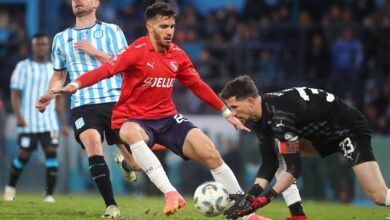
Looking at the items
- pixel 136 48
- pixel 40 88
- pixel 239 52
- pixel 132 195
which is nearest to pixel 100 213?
pixel 136 48

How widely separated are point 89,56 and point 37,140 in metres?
4.69

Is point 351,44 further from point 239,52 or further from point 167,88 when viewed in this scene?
point 167,88

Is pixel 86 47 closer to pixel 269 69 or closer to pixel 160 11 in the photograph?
pixel 160 11

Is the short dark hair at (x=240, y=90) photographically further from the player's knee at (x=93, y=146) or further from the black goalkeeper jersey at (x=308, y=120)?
the player's knee at (x=93, y=146)

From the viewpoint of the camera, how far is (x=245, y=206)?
9.44 m

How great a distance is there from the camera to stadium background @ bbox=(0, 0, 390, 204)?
19750 millimetres

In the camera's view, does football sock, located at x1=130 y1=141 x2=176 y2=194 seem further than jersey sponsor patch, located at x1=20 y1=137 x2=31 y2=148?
No

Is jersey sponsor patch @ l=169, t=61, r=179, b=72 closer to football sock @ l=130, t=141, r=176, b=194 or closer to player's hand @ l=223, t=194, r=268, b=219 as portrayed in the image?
football sock @ l=130, t=141, r=176, b=194

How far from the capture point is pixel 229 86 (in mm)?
9781

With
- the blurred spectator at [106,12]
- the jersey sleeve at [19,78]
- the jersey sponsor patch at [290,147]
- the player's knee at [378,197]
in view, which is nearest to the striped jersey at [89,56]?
the jersey sponsor patch at [290,147]

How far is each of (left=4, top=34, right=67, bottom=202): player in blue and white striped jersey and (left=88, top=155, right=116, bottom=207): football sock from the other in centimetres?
464

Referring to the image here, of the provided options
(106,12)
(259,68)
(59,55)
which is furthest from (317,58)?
(59,55)

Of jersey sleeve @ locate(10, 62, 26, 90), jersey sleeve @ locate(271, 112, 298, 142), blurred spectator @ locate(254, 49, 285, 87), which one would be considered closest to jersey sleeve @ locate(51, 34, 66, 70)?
jersey sleeve @ locate(271, 112, 298, 142)

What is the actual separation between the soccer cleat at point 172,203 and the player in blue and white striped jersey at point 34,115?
590cm
